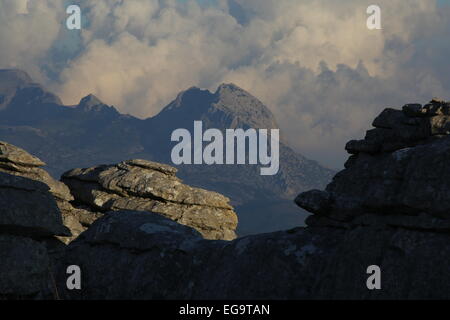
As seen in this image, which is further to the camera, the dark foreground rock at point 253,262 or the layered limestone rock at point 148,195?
the layered limestone rock at point 148,195

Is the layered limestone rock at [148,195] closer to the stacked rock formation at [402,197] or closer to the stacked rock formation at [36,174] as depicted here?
the stacked rock formation at [36,174]

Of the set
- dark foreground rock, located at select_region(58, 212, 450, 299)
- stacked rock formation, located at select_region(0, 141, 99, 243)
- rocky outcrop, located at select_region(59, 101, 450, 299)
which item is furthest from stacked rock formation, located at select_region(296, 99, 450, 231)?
stacked rock formation, located at select_region(0, 141, 99, 243)

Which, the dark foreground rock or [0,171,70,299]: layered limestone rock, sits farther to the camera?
[0,171,70,299]: layered limestone rock

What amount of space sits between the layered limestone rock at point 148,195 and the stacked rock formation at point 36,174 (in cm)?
209

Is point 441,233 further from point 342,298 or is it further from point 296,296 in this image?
point 296,296

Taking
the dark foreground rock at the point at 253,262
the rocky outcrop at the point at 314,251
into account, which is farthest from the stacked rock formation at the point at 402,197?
the dark foreground rock at the point at 253,262

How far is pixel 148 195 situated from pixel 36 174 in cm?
1040

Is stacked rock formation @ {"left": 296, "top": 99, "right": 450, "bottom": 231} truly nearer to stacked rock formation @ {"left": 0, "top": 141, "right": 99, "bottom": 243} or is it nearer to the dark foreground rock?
the dark foreground rock

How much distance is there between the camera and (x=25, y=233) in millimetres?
18016

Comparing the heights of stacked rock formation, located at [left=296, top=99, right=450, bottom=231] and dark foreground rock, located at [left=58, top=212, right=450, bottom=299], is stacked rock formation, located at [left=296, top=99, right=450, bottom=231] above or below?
above

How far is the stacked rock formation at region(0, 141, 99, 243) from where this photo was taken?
48.9 m

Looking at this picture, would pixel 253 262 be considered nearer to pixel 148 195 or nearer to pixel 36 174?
pixel 148 195

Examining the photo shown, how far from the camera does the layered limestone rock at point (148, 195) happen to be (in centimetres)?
5234

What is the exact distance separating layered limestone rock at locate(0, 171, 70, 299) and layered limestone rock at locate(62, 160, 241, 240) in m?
32.0
